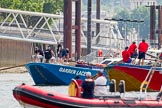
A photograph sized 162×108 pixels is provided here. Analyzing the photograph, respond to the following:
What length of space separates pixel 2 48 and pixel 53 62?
1049 inches

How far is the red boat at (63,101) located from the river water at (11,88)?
3315 mm

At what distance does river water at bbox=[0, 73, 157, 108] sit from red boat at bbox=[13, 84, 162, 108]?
331 cm

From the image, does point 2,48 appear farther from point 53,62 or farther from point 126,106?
point 126,106

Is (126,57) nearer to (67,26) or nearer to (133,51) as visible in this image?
(133,51)

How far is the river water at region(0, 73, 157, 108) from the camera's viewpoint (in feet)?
175

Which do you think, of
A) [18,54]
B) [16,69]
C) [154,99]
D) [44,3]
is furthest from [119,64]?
[44,3]

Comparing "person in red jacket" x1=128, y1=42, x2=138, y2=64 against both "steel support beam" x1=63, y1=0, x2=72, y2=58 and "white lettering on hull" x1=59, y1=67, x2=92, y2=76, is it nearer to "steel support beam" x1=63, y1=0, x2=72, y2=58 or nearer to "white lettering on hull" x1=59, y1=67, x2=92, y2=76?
"white lettering on hull" x1=59, y1=67, x2=92, y2=76

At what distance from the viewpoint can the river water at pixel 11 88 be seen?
175 ft

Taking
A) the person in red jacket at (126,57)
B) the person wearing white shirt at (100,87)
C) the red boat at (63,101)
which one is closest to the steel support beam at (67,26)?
the person in red jacket at (126,57)

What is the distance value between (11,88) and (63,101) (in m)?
23.4

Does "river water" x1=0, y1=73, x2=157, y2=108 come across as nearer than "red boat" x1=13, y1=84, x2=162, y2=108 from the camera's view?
No

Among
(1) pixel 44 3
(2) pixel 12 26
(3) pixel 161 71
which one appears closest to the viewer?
(3) pixel 161 71

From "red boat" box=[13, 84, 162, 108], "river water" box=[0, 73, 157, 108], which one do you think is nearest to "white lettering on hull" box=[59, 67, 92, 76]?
"river water" box=[0, 73, 157, 108]

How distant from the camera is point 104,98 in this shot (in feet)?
138
